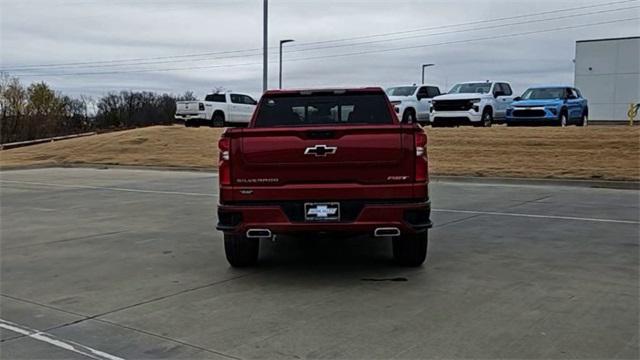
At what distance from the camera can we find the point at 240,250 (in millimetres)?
6828

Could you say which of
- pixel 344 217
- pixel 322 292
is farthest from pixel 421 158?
pixel 322 292

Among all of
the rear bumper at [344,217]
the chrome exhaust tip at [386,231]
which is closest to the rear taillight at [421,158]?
the rear bumper at [344,217]

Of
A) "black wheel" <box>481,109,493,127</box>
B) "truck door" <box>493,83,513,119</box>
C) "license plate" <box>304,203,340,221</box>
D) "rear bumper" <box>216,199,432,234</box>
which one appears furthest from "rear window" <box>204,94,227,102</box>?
"license plate" <box>304,203,340,221</box>

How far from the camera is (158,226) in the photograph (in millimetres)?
10086

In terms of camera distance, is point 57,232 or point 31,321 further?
point 57,232

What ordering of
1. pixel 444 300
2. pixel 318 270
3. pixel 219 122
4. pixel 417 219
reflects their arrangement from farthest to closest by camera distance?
pixel 219 122 < pixel 318 270 < pixel 417 219 < pixel 444 300

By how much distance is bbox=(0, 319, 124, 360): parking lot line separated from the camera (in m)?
4.31

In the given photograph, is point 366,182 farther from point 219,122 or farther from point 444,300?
point 219,122

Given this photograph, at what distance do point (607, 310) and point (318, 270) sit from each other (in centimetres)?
285

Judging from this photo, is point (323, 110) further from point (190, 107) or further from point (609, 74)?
point (609, 74)

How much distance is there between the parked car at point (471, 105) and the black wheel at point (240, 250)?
1941 cm

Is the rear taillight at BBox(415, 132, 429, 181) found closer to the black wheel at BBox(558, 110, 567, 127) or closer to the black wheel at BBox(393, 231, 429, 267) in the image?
the black wheel at BBox(393, 231, 429, 267)

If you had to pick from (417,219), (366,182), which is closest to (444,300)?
(417,219)

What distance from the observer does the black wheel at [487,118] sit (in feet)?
83.5
